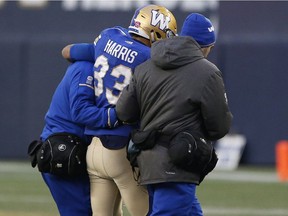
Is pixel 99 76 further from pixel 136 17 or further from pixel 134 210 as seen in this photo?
pixel 134 210

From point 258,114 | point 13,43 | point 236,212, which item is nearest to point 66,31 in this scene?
point 13,43

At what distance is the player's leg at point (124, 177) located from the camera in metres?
6.40

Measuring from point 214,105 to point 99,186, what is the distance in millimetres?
990

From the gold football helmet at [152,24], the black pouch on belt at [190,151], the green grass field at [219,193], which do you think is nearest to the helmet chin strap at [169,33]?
the gold football helmet at [152,24]

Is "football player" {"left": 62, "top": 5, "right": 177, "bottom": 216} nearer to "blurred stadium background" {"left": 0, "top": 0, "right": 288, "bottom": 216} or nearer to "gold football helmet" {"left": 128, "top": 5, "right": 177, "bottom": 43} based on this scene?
"gold football helmet" {"left": 128, "top": 5, "right": 177, "bottom": 43}

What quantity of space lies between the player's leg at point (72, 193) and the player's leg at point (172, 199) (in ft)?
2.35

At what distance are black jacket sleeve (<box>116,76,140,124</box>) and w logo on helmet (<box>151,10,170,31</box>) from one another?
0.45 m

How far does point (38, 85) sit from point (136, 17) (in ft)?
39.2

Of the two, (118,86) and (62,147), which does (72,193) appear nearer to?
(62,147)

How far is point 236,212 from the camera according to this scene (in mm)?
10711

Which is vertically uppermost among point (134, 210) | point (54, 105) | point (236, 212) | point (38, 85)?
point (54, 105)

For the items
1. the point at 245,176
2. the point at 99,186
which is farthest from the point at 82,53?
the point at 245,176

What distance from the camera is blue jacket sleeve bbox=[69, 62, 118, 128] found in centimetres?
634

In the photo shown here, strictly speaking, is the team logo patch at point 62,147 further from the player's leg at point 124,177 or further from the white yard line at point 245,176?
the white yard line at point 245,176
